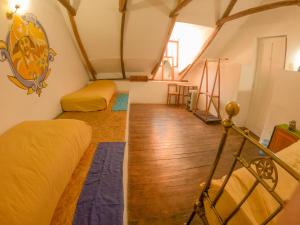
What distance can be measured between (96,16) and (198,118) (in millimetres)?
3159

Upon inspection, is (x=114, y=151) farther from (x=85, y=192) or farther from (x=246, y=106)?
(x=246, y=106)

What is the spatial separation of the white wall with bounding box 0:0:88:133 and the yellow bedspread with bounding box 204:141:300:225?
1924 mm

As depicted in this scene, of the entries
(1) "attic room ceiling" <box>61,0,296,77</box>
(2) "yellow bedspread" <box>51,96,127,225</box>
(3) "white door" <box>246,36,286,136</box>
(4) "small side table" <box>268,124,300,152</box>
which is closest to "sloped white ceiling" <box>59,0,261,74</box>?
(1) "attic room ceiling" <box>61,0,296,77</box>

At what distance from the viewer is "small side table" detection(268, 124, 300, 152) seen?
2090 mm

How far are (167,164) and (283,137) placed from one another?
1.63m

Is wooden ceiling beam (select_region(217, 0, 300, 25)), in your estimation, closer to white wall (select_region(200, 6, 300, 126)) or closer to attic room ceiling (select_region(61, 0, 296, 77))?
attic room ceiling (select_region(61, 0, 296, 77))

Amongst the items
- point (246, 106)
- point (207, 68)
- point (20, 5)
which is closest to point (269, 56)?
point (246, 106)

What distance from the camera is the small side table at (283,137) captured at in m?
2.09

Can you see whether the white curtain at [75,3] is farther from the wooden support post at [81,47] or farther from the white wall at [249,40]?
the white wall at [249,40]

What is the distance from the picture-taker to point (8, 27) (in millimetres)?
1578

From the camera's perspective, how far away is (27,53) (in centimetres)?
183

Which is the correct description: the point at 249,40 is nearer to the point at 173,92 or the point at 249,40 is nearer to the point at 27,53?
the point at 173,92

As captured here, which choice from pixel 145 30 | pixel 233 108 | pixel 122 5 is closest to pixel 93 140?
pixel 233 108

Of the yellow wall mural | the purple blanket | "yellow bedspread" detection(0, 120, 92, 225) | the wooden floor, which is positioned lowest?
the wooden floor
